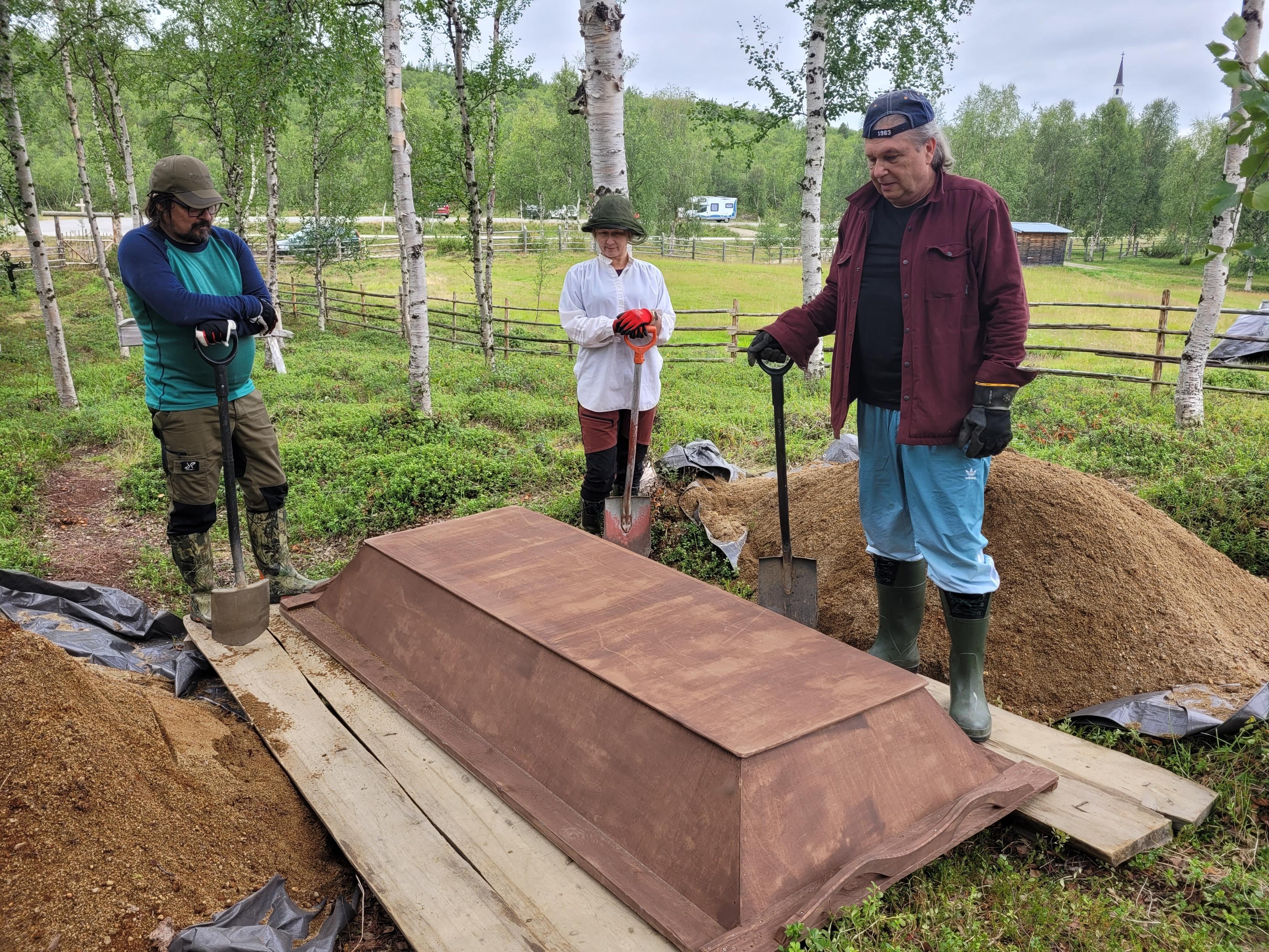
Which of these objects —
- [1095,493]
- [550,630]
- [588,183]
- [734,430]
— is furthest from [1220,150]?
[550,630]

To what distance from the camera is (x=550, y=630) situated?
9.11 ft

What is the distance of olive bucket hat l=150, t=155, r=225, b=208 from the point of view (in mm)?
3367

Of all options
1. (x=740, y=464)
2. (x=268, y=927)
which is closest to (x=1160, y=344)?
(x=740, y=464)

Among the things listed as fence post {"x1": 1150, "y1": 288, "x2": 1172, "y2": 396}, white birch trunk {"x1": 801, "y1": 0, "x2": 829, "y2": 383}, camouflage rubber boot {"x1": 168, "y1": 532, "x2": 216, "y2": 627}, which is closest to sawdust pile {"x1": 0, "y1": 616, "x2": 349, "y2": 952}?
camouflage rubber boot {"x1": 168, "y1": 532, "x2": 216, "y2": 627}

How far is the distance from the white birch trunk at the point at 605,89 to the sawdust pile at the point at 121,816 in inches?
153

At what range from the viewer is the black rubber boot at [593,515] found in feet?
15.3

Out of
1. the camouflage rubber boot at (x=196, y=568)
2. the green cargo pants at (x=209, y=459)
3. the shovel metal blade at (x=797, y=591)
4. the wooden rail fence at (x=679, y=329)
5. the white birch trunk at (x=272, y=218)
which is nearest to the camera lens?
the shovel metal blade at (x=797, y=591)

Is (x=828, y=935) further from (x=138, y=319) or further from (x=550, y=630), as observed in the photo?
(x=138, y=319)

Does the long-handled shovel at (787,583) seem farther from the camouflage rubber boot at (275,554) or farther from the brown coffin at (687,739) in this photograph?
the camouflage rubber boot at (275,554)

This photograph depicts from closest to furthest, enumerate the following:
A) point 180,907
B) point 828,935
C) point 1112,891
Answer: point 828,935, point 180,907, point 1112,891

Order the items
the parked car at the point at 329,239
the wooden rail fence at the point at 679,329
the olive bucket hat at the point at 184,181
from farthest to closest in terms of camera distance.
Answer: the parked car at the point at 329,239, the wooden rail fence at the point at 679,329, the olive bucket hat at the point at 184,181

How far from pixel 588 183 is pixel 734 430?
92.3ft

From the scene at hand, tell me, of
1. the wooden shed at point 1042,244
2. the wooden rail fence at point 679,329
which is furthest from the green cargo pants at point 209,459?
the wooden shed at point 1042,244

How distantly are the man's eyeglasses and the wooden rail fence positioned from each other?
20.0 ft
